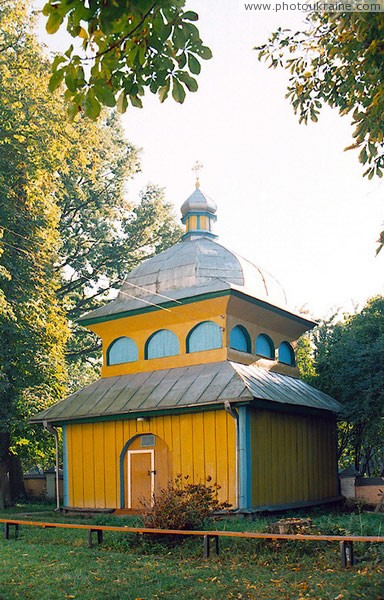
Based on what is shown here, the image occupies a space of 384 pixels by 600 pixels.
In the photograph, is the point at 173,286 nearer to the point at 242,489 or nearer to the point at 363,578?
the point at 242,489

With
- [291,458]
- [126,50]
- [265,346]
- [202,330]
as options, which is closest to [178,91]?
[126,50]

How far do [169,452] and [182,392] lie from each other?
161 cm

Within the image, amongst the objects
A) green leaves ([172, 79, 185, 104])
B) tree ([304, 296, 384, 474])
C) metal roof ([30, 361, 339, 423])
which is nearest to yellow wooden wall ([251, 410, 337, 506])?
metal roof ([30, 361, 339, 423])

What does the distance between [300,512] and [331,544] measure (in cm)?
664

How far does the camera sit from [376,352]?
67.1ft

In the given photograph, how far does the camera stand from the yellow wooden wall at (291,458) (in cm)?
1598

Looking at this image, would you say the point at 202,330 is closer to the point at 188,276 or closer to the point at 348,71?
the point at 188,276

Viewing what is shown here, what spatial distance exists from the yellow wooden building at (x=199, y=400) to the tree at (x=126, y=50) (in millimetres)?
9765

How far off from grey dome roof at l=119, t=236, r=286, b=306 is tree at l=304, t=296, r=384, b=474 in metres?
2.84

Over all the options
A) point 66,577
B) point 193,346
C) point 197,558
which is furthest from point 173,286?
point 66,577

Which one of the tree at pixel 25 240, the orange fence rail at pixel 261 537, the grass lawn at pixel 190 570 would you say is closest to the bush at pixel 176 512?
the orange fence rail at pixel 261 537

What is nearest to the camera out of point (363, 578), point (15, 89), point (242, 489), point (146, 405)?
point (363, 578)

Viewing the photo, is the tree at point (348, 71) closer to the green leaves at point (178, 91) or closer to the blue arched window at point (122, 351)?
the green leaves at point (178, 91)

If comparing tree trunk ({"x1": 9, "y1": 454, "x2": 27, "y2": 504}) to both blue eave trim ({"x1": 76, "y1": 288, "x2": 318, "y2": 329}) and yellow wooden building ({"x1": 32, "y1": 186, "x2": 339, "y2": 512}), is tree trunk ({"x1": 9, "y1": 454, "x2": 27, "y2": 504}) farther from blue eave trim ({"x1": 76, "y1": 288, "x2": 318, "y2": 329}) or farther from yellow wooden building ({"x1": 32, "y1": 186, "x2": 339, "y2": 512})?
blue eave trim ({"x1": 76, "y1": 288, "x2": 318, "y2": 329})
